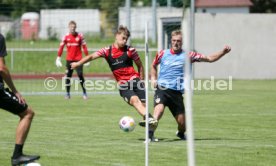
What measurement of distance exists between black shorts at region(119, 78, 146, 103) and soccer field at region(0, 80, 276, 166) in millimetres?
721

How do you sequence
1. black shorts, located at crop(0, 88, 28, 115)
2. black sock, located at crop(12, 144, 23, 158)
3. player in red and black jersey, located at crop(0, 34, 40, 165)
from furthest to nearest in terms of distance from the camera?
1. black sock, located at crop(12, 144, 23, 158)
2. black shorts, located at crop(0, 88, 28, 115)
3. player in red and black jersey, located at crop(0, 34, 40, 165)

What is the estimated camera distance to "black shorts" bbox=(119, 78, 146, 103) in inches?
555

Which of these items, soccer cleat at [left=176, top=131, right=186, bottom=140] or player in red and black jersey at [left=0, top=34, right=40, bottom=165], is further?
soccer cleat at [left=176, top=131, right=186, bottom=140]

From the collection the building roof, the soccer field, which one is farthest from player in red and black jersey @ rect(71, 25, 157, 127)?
the building roof

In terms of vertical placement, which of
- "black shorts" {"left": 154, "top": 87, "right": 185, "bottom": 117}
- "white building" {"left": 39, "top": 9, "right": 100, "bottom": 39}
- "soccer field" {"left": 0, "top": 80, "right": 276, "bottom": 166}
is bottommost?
"soccer field" {"left": 0, "top": 80, "right": 276, "bottom": 166}

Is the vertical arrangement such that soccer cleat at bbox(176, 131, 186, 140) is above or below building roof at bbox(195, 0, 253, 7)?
below

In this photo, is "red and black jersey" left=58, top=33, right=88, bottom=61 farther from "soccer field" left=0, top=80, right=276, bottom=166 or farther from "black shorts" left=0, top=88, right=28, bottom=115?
"black shorts" left=0, top=88, right=28, bottom=115

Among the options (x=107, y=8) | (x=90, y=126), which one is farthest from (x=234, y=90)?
(x=90, y=126)

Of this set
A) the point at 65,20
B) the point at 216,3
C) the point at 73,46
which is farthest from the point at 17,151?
the point at 216,3

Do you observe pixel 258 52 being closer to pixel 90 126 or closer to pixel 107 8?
pixel 107 8

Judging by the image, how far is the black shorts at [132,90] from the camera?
1409 centimetres

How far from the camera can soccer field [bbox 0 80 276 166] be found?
1123 cm

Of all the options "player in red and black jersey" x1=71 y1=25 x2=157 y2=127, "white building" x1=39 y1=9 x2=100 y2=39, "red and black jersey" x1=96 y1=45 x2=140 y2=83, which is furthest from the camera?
"white building" x1=39 y1=9 x2=100 y2=39

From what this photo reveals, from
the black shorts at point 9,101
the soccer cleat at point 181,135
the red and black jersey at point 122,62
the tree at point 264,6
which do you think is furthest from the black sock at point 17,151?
the tree at point 264,6
